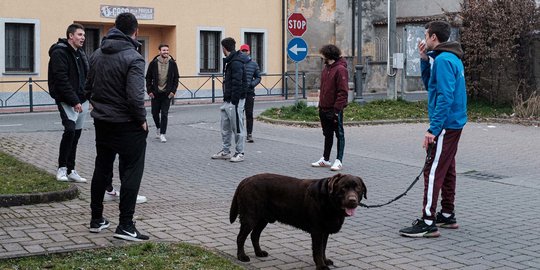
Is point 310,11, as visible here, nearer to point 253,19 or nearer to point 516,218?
point 253,19

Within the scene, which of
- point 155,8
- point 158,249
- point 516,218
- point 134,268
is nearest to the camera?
point 134,268

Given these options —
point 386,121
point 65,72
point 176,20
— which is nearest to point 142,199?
point 65,72

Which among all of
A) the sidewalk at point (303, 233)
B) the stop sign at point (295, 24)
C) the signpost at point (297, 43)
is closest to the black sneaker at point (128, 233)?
the sidewalk at point (303, 233)

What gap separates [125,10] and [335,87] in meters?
18.0

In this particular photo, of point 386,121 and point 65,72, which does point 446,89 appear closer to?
point 65,72

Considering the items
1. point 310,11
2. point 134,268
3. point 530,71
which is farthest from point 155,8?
point 134,268

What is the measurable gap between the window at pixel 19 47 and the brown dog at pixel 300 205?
21488 millimetres

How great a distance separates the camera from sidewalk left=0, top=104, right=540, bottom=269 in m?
6.95

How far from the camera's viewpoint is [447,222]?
8117 millimetres

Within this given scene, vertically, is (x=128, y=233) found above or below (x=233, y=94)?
below

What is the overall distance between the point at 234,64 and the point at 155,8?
56.7 ft

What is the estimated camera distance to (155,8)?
2922 cm

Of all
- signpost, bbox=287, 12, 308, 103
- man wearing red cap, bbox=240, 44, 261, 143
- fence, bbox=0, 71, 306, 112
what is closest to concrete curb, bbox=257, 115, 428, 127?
signpost, bbox=287, 12, 308, 103

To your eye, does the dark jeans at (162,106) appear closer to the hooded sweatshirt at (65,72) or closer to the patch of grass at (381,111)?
the patch of grass at (381,111)
